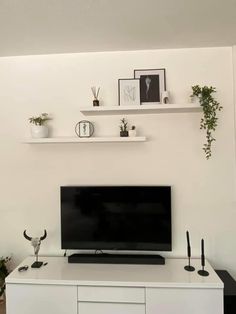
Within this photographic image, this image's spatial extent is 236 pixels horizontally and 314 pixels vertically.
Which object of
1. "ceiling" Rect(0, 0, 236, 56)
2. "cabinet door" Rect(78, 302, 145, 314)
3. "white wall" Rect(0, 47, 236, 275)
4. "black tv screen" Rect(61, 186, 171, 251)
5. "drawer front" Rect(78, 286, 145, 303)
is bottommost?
"cabinet door" Rect(78, 302, 145, 314)

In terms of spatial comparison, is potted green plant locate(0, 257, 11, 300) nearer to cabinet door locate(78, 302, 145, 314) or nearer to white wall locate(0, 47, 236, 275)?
white wall locate(0, 47, 236, 275)

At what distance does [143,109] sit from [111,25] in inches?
28.4

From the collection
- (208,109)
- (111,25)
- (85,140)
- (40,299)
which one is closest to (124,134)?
(85,140)

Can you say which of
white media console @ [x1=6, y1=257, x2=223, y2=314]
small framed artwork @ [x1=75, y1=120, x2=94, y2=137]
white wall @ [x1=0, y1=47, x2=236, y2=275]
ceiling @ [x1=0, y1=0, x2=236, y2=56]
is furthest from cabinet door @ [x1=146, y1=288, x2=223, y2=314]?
ceiling @ [x1=0, y1=0, x2=236, y2=56]

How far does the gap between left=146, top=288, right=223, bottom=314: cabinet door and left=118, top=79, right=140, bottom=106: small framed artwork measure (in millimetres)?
1597

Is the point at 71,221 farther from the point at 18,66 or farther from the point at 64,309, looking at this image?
the point at 18,66

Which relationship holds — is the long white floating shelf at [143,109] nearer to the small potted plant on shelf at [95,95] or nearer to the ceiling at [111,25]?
the small potted plant on shelf at [95,95]

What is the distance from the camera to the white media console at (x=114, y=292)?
1.91m

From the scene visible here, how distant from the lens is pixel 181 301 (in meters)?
1.92

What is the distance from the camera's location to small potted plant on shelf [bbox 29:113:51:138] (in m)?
2.39

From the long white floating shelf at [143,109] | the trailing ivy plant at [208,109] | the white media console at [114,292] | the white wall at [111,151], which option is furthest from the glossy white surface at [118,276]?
the long white floating shelf at [143,109]

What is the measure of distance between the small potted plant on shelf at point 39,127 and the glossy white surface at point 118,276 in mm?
1184

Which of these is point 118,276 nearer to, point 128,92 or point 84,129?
point 84,129

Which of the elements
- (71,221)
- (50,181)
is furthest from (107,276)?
(50,181)
